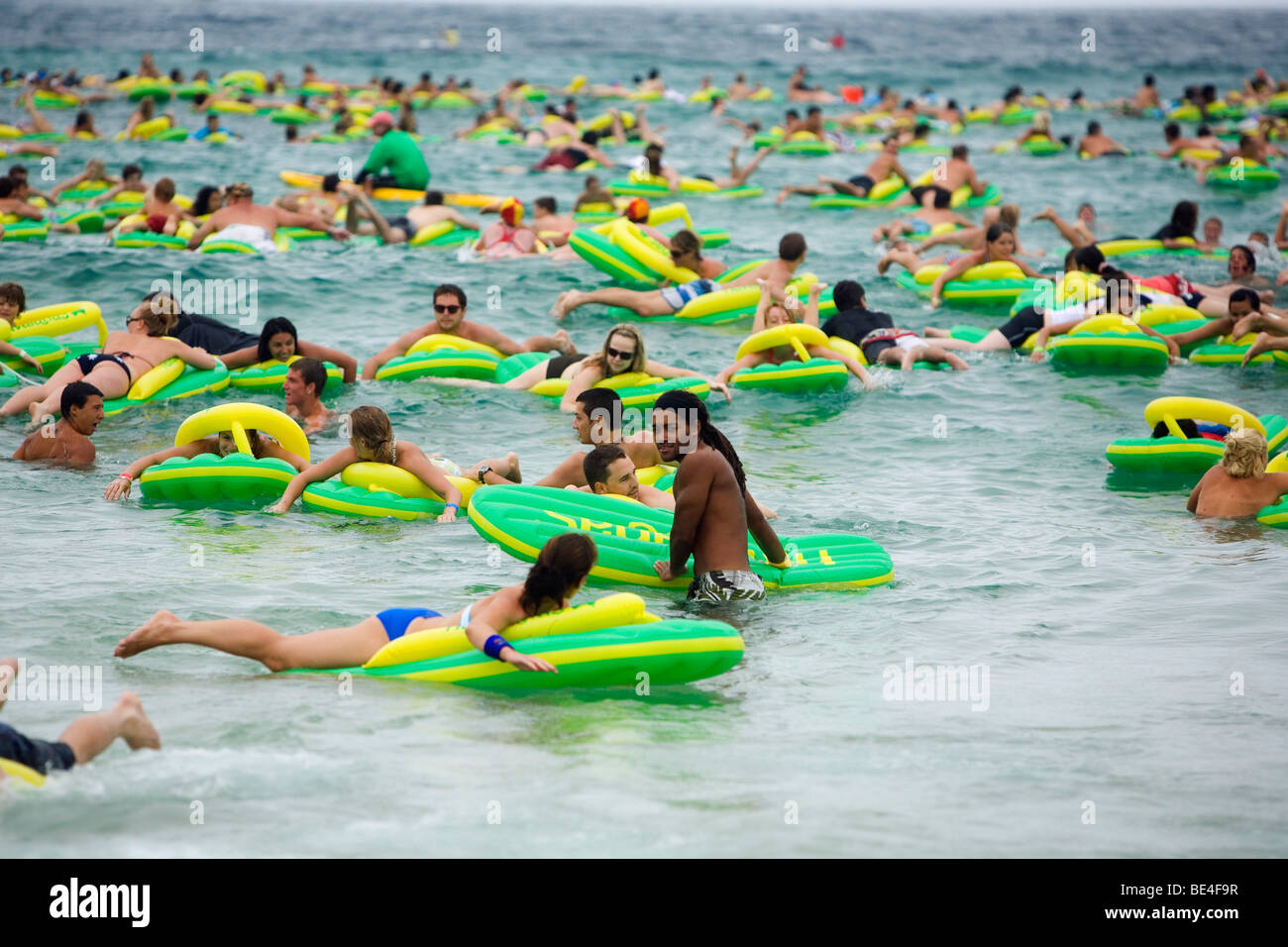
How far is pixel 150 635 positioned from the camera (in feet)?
18.9

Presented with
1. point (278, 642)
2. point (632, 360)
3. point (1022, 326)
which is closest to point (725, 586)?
point (278, 642)

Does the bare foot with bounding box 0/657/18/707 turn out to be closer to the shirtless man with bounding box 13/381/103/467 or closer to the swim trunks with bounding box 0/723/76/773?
the swim trunks with bounding box 0/723/76/773

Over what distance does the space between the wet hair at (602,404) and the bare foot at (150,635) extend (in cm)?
322

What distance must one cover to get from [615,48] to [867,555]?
169 ft

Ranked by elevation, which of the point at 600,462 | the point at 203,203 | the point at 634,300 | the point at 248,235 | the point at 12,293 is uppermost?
the point at 203,203

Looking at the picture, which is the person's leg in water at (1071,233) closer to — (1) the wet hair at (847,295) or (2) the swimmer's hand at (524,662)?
(1) the wet hair at (847,295)

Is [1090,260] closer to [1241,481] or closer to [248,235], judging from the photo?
[1241,481]

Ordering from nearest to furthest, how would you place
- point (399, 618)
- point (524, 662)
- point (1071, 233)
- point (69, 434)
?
point (524, 662), point (399, 618), point (69, 434), point (1071, 233)

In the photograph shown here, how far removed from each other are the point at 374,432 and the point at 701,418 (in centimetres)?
228

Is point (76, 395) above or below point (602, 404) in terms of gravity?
below

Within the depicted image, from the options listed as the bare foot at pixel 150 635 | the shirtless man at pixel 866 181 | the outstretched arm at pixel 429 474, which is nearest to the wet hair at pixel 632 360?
the outstretched arm at pixel 429 474

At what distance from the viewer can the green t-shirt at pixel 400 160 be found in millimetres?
18500

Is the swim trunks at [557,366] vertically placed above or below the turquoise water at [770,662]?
above
